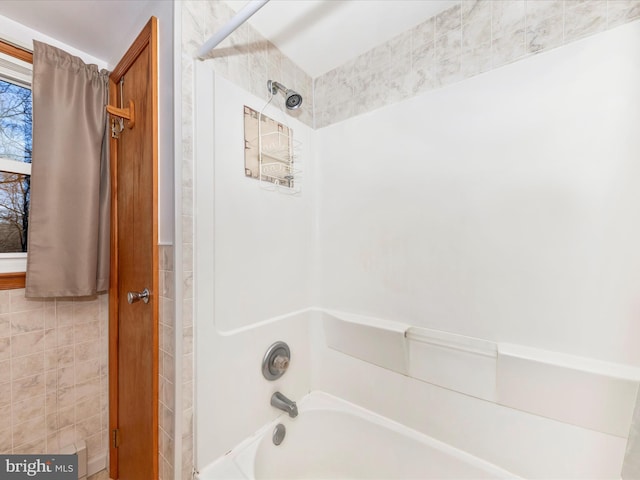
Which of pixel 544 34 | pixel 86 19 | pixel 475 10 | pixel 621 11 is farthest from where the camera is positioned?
pixel 86 19

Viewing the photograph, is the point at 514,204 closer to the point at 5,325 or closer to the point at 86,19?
the point at 86,19

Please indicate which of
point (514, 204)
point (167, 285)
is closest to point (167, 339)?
point (167, 285)

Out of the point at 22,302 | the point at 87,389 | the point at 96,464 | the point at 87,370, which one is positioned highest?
the point at 22,302

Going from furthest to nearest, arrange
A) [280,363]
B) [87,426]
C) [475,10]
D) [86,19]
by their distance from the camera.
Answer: [87,426] → [280,363] → [86,19] → [475,10]

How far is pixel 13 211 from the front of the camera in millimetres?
1319

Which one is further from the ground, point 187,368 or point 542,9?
point 542,9

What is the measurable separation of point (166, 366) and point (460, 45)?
1.89 meters

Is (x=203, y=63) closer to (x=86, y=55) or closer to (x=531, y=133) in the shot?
(x=86, y=55)

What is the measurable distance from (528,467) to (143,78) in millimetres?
2333

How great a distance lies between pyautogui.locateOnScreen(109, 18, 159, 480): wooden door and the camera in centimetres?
109

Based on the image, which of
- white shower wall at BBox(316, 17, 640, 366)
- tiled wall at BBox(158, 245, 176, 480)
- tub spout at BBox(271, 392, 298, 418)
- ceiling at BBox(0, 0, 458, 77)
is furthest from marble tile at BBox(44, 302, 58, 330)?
white shower wall at BBox(316, 17, 640, 366)

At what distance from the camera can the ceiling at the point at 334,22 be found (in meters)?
1.19

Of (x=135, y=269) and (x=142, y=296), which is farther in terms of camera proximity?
(x=135, y=269)

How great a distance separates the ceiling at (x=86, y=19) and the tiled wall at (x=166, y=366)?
112 cm
